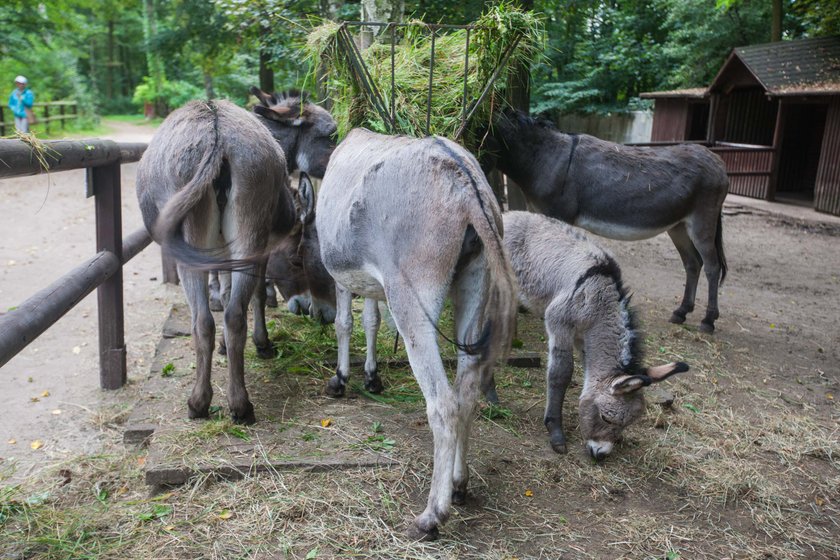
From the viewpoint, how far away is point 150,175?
3629mm

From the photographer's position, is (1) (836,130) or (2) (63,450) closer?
(2) (63,450)

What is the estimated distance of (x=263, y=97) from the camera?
6.08 m

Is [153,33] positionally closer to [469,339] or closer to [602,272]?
[602,272]

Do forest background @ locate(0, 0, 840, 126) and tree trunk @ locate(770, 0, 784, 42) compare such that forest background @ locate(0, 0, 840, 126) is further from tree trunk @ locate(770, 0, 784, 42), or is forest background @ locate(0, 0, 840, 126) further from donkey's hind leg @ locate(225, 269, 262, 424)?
donkey's hind leg @ locate(225, 269, 262, 424)

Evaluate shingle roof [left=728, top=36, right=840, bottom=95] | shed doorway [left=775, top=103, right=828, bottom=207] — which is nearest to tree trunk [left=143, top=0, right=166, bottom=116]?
shingle roof [left=728, top=36, right=840, bottom=95]

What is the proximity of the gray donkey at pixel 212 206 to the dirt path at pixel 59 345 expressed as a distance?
70cm

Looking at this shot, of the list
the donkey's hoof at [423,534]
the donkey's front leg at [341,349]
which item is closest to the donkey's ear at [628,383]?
the donkey's hoof at [423,534]

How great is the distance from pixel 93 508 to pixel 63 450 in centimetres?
92

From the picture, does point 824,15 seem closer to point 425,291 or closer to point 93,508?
point 425,291

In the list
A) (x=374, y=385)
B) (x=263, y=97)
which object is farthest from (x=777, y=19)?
(x=374, y=385)

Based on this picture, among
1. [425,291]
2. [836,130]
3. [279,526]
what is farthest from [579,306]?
[836,130]

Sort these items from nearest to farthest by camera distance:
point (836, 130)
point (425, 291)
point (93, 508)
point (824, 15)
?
point (425, 291)
point (93, 508)
point (836, 130)
point (824, 15)

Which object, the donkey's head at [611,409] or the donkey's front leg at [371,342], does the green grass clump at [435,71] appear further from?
the donkey's head at [611,409]

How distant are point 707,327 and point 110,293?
547 cm
